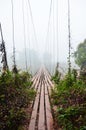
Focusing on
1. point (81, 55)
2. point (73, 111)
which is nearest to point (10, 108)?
point (73, 111)

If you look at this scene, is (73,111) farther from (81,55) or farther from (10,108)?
(81,55)

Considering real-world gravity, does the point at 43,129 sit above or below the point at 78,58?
below

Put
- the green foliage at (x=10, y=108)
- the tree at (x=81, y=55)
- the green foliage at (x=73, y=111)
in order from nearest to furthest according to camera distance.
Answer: the green foliage at (x=73, y=111) < the green foliage at (x=10, y=108) < the tree at (x=81, y=55)

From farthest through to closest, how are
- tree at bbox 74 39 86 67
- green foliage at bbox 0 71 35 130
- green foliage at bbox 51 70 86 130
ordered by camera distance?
1. tree at bbox 74 39 86 67
2. green foliage at bbox 0 71 35 130
3. green foliage at bbox 51 70 86 130

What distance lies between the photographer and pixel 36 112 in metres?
7.72

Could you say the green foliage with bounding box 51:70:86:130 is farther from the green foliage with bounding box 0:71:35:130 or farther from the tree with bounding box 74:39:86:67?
the tree with bounding box 74:39:86:67

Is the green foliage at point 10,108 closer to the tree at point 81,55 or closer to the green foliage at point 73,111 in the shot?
the green foliage at point 73,111

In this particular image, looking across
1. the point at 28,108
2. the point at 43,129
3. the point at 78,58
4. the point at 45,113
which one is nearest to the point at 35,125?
the point at 43,129

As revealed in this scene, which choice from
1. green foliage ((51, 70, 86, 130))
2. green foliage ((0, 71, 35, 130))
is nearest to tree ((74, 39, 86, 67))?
green foliage ((51, 70, 86, 130))

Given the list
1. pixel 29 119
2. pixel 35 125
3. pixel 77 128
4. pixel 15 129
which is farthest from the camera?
pixel 29 119

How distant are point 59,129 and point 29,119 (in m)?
1.17

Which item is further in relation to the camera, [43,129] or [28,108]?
[28,108]

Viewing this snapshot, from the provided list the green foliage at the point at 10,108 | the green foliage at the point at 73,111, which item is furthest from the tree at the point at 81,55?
the green foliage at the point at 10,108

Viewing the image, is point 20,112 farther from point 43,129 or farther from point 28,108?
point 28,108
